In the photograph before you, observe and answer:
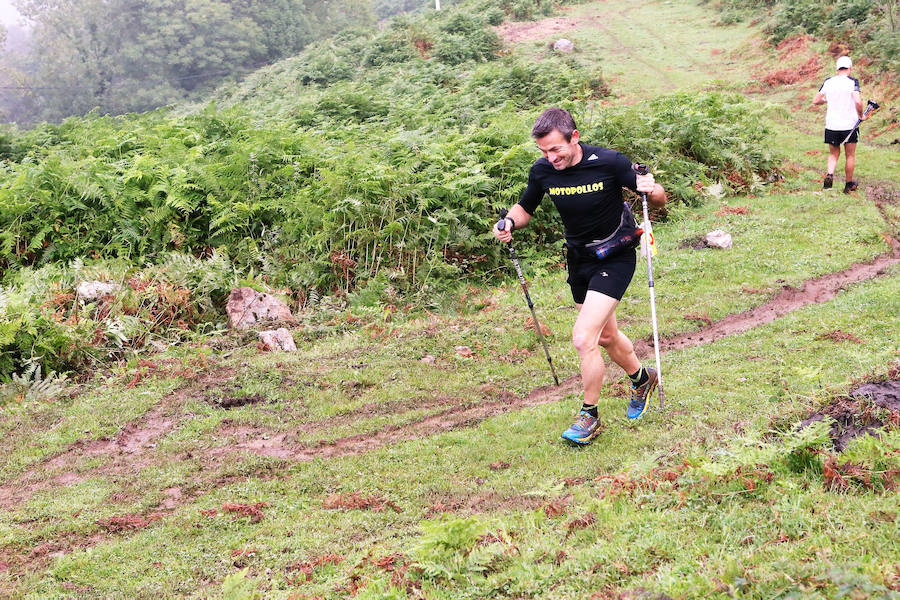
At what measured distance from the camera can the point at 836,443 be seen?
15.2ft

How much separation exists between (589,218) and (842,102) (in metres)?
11.8

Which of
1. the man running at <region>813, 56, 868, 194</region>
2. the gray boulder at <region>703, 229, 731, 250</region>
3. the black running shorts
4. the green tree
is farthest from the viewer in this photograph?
the green tree

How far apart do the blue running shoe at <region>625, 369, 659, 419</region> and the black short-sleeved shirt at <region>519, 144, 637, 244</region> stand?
164cm

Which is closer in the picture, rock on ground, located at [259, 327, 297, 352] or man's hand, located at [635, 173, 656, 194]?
man's hand, located at [635, 173, 656, 194]

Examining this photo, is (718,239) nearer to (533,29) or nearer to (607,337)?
(607,337)

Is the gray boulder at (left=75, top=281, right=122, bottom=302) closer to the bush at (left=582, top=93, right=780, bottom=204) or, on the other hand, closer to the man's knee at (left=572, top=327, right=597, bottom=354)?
Answer: the man's knee at (left=572, top=327, right=597, bottom=354)

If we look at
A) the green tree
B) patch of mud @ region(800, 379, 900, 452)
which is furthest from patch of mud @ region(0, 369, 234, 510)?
the green tree

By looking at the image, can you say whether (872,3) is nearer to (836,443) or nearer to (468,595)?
(836,443)

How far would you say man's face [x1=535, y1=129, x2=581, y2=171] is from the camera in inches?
237

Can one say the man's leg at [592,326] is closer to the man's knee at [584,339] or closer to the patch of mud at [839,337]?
the man's knee at [584,339]

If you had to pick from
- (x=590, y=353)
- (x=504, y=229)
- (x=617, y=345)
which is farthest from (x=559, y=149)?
(x=617, y=345)

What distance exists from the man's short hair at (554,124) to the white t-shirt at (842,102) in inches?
462

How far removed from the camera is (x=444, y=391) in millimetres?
8914

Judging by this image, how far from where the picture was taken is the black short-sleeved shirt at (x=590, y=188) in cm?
627
